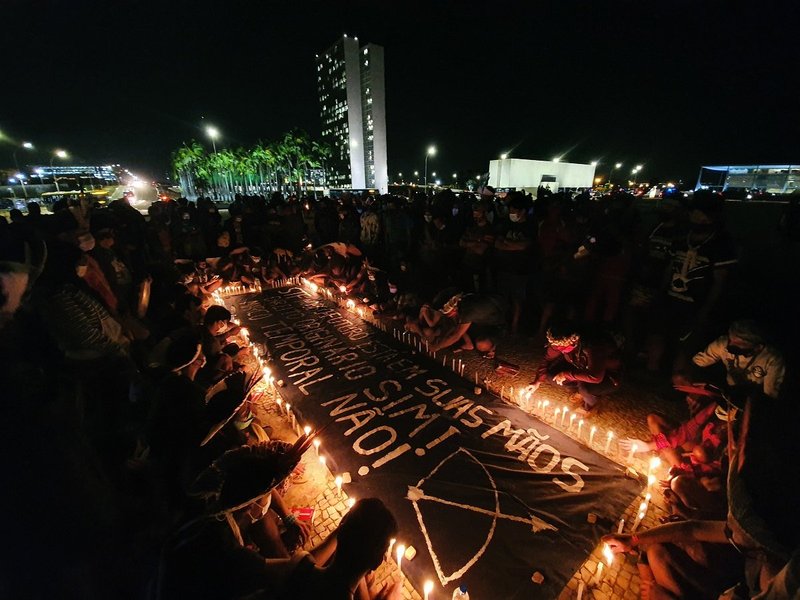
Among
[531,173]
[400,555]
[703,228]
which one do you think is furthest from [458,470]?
[531,173]

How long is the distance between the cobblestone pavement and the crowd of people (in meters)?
0.17

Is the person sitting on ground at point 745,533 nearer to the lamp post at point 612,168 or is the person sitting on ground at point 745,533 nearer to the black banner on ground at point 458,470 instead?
the black banner on ground at point 458,470

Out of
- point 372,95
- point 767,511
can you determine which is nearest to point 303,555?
point 767,511

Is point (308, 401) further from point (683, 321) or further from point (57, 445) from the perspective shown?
point (683, 321)

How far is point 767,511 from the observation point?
1.83 m

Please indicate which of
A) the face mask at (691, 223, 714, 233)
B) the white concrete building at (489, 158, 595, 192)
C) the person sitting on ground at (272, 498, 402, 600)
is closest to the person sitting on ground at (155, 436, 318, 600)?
the person sitting on ground at (272, 498, 402, 600)

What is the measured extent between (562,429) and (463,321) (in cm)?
204

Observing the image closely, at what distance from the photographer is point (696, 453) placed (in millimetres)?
2924

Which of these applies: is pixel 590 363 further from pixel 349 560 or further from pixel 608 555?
pixel 349 560

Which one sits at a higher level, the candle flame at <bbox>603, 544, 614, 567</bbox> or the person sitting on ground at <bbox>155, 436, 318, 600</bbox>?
the person sitting on ground at <bbox>155, 436, 318, 600</bbox>

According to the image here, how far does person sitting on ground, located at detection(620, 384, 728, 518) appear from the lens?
2659mm

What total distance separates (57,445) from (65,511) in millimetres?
208

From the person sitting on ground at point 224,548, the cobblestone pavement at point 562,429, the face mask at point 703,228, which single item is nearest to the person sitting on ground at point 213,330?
the cobblestone pavement at point 562,429

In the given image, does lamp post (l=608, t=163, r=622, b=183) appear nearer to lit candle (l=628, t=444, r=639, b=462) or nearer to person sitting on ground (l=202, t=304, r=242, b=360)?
lit candle (l=628, t=444, r=639, b=462)
